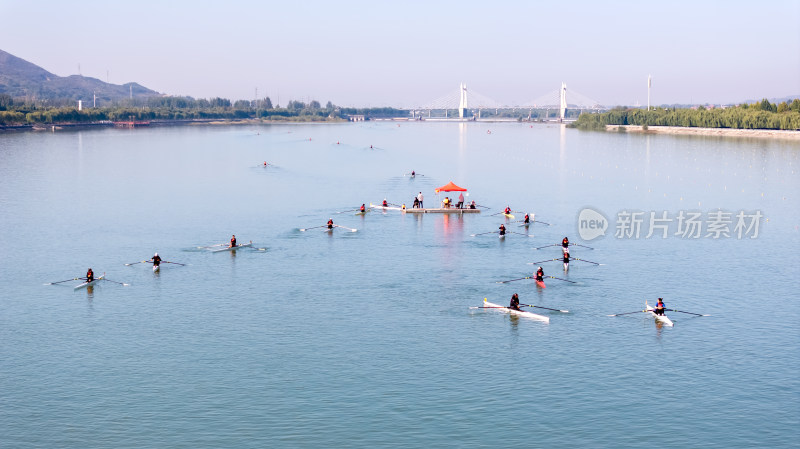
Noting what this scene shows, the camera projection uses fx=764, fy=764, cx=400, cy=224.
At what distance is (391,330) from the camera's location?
135 ft

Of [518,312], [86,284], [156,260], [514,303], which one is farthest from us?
[156,260]

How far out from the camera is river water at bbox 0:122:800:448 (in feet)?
99.9

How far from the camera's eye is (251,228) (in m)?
71.9

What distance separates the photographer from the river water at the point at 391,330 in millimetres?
30453

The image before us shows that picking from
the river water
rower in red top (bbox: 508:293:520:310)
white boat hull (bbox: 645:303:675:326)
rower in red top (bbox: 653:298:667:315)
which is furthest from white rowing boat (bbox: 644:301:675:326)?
rower in red top (bbox: 508:293:520:310)

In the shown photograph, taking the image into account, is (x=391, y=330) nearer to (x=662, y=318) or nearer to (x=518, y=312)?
(x=518, y=312)

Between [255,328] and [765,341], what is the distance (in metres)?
26.8

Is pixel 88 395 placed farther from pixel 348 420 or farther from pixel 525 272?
pixel 525 272

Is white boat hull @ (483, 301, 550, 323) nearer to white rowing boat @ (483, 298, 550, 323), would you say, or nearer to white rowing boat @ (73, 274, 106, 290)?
white rowing boat @ (483, 298, 550, 323)

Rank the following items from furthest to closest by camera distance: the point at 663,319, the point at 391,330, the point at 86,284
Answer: the point at 86,284 → the point at 663,319 → the point at 391,330

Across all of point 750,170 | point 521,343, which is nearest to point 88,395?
point 521,343

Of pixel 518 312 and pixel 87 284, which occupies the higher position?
pixel 87 284

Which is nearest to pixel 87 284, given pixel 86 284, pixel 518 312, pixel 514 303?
pixel 86 284

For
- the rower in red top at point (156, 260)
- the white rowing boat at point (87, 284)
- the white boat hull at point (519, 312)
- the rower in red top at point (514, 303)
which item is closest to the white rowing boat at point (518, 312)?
the white boat hull at point (519, 312)
